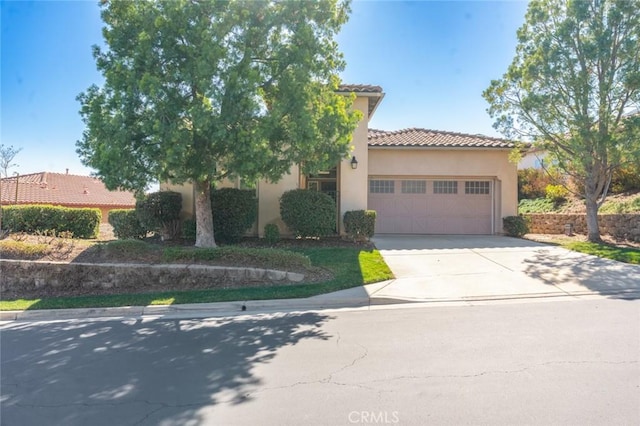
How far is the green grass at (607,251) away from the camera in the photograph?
11200 mm

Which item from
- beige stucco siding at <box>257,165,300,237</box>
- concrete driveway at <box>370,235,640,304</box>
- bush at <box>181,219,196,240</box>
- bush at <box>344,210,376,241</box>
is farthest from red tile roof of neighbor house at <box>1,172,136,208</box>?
concrete driveway at <box>370,235,640,304</box>

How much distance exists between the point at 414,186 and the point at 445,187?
4.40ft

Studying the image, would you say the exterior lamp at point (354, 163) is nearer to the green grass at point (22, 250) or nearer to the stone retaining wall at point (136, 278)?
the stone retaining wall at point (136, 278)

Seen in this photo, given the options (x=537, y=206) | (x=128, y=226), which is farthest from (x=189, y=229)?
(x=537, y=206)

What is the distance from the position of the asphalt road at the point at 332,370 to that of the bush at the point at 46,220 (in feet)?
30.5

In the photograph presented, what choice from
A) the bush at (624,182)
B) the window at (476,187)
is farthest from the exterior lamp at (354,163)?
the bush at (624,182)

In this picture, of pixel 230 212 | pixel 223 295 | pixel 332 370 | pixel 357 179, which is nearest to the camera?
pixel 332 370

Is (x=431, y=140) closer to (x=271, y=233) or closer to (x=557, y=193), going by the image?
(x=557, y=193)

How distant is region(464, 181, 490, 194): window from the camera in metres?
17.5

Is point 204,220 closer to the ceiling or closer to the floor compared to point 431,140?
closer to the floor

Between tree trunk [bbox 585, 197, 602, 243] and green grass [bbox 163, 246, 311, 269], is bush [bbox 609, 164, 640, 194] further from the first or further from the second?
green grass [bbox 163, 246, 311, 269]

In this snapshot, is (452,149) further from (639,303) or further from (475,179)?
(639,303)

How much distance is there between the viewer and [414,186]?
1747 centimetres

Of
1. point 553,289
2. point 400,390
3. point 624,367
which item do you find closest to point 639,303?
point 553,289
